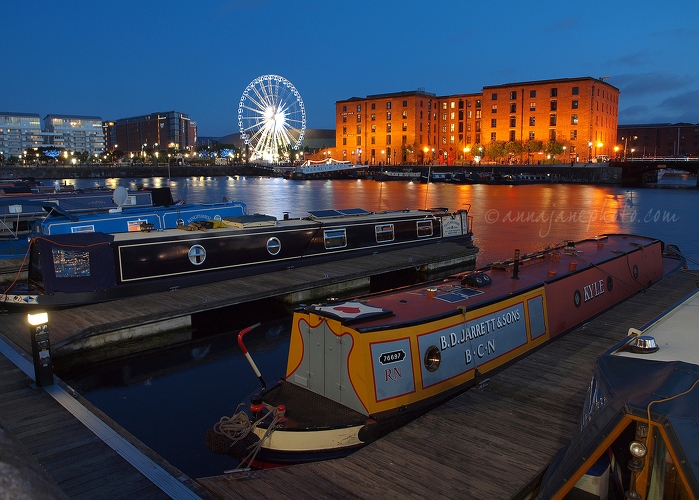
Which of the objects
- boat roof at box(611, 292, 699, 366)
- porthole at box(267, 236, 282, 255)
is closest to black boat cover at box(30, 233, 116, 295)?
porthole at box(267, 236, 282, 255)

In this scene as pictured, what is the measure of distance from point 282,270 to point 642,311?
1292cm

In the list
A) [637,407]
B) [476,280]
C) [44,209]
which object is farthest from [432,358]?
[44,209]

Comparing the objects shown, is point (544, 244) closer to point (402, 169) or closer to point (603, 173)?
point (603, 173)

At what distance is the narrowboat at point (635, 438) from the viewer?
5145mm

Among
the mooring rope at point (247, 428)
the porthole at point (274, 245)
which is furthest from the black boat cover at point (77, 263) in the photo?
the mooring rope at point (247, 428)

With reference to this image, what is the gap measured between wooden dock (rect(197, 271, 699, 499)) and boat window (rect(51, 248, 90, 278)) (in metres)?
11.5

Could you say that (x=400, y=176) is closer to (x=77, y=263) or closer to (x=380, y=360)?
(x=77, y=263)

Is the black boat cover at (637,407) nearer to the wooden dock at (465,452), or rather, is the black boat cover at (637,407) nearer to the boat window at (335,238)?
the wooden dock at (465,452)

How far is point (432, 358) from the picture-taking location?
398 inches

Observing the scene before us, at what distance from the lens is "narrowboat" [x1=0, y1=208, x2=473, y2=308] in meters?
16.6

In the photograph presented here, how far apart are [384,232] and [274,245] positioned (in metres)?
6.36

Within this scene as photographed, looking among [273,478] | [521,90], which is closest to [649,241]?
[273,478]

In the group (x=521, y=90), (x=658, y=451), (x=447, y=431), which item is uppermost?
(x=521, y=90)

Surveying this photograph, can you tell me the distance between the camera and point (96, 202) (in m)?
31.9
